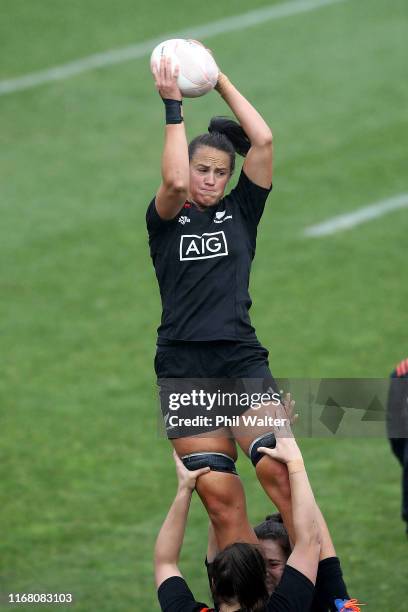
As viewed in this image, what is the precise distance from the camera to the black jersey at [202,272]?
6.29 meters

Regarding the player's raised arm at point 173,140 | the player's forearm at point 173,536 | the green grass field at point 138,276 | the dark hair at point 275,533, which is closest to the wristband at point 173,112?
the player's raised arm at point 173,140

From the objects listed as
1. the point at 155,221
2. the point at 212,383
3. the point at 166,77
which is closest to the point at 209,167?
the point at 155,221

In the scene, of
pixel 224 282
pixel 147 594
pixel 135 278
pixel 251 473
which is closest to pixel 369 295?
pixel 135 278

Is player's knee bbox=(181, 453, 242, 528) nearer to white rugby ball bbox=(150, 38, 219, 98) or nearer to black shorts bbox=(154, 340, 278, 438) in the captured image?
black shorts bbox=(154, 340, 278, 438)

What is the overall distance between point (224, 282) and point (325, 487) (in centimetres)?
650

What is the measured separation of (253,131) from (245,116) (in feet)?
0.28

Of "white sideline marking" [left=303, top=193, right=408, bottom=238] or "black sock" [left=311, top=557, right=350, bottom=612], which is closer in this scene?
"black sock" [left=311, top=557, right=350, bottom=612]

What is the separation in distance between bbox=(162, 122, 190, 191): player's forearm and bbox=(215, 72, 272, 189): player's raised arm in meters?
0.40

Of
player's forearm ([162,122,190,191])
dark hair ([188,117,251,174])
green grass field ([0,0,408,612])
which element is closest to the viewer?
player's forearm ([162,122,190,191])

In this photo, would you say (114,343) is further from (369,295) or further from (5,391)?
Answer: (369,295)

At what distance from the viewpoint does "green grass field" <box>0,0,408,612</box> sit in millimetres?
11625

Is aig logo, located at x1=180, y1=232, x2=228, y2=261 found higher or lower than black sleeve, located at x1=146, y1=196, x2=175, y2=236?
lower

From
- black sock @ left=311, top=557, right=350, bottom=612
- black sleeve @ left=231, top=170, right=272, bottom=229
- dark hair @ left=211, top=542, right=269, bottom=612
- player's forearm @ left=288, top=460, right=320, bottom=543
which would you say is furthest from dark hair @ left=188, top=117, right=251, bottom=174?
black sock @ left=311, top=557, right=350, bottom=612

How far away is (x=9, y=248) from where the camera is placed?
1692 cm
